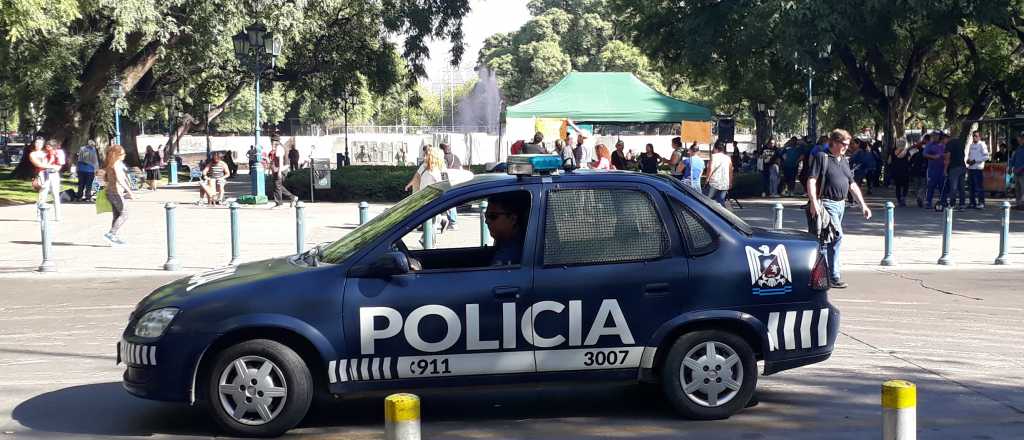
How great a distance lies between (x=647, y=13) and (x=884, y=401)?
34297 millimetres

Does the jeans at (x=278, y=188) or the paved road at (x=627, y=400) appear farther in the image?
the jeans at (x=278, y=188)

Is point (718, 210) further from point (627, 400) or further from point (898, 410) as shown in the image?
point (898, 410)

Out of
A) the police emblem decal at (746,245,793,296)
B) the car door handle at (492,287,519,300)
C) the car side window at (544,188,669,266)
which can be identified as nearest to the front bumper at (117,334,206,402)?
the car door handle at (492,287,519,300)

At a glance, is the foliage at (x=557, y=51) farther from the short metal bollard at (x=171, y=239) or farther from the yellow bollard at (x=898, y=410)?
the yellow bollard at (x=898, y=410)

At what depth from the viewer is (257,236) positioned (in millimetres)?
19344

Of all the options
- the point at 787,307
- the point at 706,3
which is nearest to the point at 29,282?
the point at 787,307

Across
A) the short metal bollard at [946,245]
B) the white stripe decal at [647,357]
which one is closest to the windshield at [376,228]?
the white stripe decal at [647,357]

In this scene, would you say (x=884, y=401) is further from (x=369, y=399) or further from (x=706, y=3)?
(x=706, y=3)

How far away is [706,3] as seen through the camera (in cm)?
3198

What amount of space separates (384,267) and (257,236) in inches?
528

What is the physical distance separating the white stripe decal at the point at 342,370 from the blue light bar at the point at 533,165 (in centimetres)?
152

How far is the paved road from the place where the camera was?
6.69 metres

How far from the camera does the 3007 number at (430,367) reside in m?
6.48

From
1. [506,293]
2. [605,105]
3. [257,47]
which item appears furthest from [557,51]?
[506,293]
